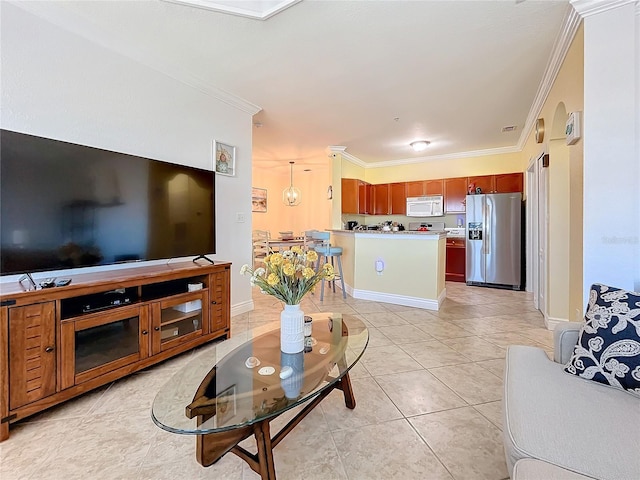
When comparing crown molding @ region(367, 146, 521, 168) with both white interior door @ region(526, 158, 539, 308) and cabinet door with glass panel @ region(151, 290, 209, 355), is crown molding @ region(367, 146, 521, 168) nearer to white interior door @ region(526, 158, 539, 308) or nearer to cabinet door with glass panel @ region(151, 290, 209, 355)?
white interior door @ region(526, 158, 539, 308)

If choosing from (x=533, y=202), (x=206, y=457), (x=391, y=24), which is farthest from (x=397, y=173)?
(x=206, y=457)

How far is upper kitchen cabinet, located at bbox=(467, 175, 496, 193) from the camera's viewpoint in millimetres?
5355

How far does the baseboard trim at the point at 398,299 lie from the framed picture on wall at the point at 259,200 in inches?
148

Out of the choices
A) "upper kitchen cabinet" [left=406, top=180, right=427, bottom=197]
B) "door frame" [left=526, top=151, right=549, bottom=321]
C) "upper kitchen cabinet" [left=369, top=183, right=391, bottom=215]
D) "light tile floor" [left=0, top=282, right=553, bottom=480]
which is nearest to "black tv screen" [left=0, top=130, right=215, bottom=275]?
"light tile floor" [left=0, top=282, right=553, bottom=480]

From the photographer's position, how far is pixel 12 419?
1.48 meters

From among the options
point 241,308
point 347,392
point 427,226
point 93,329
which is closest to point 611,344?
point 347,392

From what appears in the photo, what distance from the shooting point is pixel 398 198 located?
6.30m

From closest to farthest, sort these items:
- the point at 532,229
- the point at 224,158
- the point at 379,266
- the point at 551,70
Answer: the point at 551,70 < the point at 224,158 < the point at 379,266 < the point at 532,229

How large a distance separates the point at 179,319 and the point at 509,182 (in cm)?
561

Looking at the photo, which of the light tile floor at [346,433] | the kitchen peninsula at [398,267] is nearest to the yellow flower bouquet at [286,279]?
the light tile floor at [346,433]

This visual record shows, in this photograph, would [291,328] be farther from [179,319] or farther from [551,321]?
[551,321]

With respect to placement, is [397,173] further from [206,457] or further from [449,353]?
[206,457]

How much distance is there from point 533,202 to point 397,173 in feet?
8.95

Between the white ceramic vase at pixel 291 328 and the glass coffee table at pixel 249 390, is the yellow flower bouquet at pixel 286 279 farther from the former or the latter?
the glass coffee table at pixel 249 390
